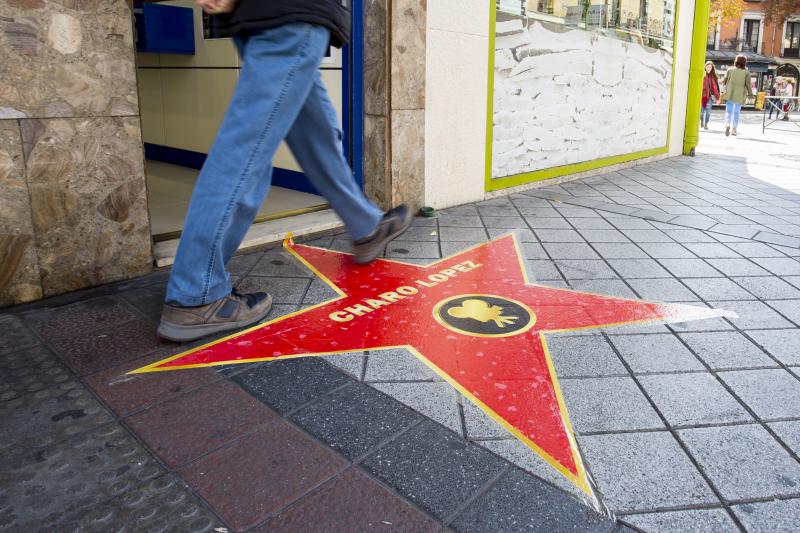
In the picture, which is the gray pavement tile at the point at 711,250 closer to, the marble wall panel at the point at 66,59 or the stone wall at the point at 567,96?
the stone wall at the point at 567,96

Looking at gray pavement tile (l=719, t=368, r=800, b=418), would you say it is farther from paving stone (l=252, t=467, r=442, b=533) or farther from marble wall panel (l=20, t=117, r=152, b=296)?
marble wall panel (l=20, t=117, r=152, b=296)

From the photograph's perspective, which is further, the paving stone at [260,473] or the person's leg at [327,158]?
the person's leg at [327,158]

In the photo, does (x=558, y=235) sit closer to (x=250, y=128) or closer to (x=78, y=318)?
(x=250, y=128)

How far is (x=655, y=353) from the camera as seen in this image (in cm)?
245

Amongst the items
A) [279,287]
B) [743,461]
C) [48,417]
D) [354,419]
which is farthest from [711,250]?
[48,417]

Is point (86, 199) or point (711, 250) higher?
point (86, 199)

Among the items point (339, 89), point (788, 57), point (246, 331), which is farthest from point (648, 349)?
point (788, 57)

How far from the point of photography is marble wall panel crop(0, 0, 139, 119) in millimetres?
2666

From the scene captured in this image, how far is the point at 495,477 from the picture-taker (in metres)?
1.67

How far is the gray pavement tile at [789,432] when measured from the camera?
184 cm

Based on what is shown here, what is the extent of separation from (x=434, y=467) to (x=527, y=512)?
0.28 m

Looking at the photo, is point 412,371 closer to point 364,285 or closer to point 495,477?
point 495,477

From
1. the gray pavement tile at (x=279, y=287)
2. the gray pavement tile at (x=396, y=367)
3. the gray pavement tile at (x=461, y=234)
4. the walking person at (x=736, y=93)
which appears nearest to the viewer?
the gray pavement tile at (x=396, y=367)

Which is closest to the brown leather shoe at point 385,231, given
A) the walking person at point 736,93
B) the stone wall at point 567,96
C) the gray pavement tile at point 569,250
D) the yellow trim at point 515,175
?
the gray pavement tile at point 569,250
